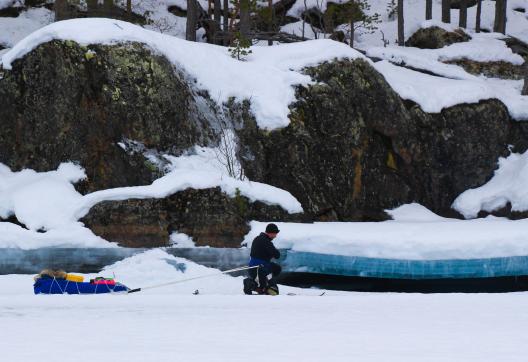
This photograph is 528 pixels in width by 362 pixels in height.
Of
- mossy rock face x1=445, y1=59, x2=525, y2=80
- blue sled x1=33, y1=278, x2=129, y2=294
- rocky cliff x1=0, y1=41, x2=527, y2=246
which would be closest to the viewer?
blue sled x1=33, y1=278, x2=129, y2=294

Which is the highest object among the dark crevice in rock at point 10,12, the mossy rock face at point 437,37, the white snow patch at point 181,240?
→ the dark crevice in rock at point 10,12

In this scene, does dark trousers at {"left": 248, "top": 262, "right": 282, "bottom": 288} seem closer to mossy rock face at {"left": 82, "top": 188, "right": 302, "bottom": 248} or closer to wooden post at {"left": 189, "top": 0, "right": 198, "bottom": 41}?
mossy rock face at {"left": 82, "top": 188, "right": 302, "bottom": 248}

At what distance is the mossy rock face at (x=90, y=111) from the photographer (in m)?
18.8

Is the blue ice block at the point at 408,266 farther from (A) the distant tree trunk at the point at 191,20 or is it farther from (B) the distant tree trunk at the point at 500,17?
(B) the distant tree trunk at the point at 500,17

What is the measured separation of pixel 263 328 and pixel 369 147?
1414 centimetres

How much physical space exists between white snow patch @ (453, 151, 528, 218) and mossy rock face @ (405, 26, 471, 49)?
30.9 ft

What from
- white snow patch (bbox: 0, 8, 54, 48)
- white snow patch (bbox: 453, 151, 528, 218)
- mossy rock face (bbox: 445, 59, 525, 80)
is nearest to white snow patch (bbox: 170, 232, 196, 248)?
white snow patch (bbox: 453, 151, 528, 218)

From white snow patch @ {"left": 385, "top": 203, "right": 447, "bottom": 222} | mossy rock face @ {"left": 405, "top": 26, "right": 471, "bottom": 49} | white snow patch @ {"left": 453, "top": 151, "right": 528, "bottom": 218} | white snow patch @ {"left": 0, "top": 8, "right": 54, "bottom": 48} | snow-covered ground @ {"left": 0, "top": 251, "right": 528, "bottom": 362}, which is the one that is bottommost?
white snow patch @ {"left": 385, "top": 203, "right": 447, "bottom": 222}

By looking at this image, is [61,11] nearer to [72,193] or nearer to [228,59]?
[228,59]

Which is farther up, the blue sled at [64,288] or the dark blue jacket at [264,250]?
the dark blue jacket at [264,250]

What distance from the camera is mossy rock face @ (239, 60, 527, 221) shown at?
20281mm

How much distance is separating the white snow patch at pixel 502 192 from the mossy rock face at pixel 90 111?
27.8 ft

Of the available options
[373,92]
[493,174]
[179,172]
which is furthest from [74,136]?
[493,174]

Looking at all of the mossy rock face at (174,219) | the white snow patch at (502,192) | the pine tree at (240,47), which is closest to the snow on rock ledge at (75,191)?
the mossy rock face at (174,219)
